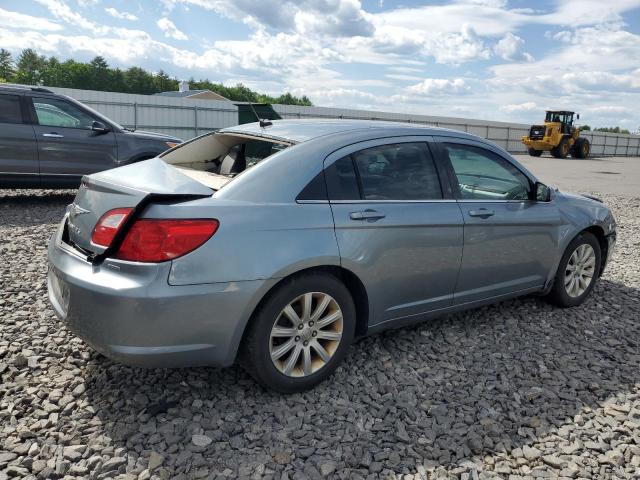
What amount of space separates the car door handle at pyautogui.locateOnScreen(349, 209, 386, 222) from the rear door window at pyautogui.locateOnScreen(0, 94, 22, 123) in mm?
6816

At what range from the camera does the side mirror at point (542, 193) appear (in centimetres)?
423

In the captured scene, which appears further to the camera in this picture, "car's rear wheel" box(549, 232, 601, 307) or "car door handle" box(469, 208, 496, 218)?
"car's rear wheel" box(549, 232, 601, 307)

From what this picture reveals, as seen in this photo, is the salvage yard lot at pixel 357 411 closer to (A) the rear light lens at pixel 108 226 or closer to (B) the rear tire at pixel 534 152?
(A) the rear light lens at pixel 108 226

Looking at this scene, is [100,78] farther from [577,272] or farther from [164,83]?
[577,272]

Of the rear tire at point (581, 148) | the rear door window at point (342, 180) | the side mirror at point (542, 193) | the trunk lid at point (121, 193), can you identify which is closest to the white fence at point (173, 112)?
the rear tire at point (581, 148)

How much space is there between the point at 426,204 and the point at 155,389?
1.99m

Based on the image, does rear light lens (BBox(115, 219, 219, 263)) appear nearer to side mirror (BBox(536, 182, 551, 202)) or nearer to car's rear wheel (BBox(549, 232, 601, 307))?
side mirror (BBox(536, 182, 551, 202))

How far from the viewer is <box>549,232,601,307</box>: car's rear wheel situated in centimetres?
453

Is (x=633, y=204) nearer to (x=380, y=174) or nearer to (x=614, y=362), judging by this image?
(x=614, y=362)

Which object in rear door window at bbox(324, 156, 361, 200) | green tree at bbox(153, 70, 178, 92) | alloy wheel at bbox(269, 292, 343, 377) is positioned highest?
green tree at bbox(153, 70, 178, 92)

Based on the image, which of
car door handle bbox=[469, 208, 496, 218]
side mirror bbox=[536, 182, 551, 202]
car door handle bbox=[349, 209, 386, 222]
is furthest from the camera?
side mirror bbox=[536, 182, 551, 202]

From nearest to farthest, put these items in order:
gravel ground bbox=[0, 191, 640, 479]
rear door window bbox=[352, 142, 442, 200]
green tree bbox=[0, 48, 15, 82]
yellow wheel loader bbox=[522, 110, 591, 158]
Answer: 1. gravel ground bbox=[0, 191, 640, 479]
2. rear door window bbox=[352, 142, 442, 200]
3. yellow wheel loader bbox=[522, 110, 591, 158]
4. green tree bbox=[0, 48, 15, 82]

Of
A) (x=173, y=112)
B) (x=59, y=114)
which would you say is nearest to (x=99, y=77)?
(x=173, y=112)

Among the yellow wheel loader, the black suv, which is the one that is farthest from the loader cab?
the black suv
